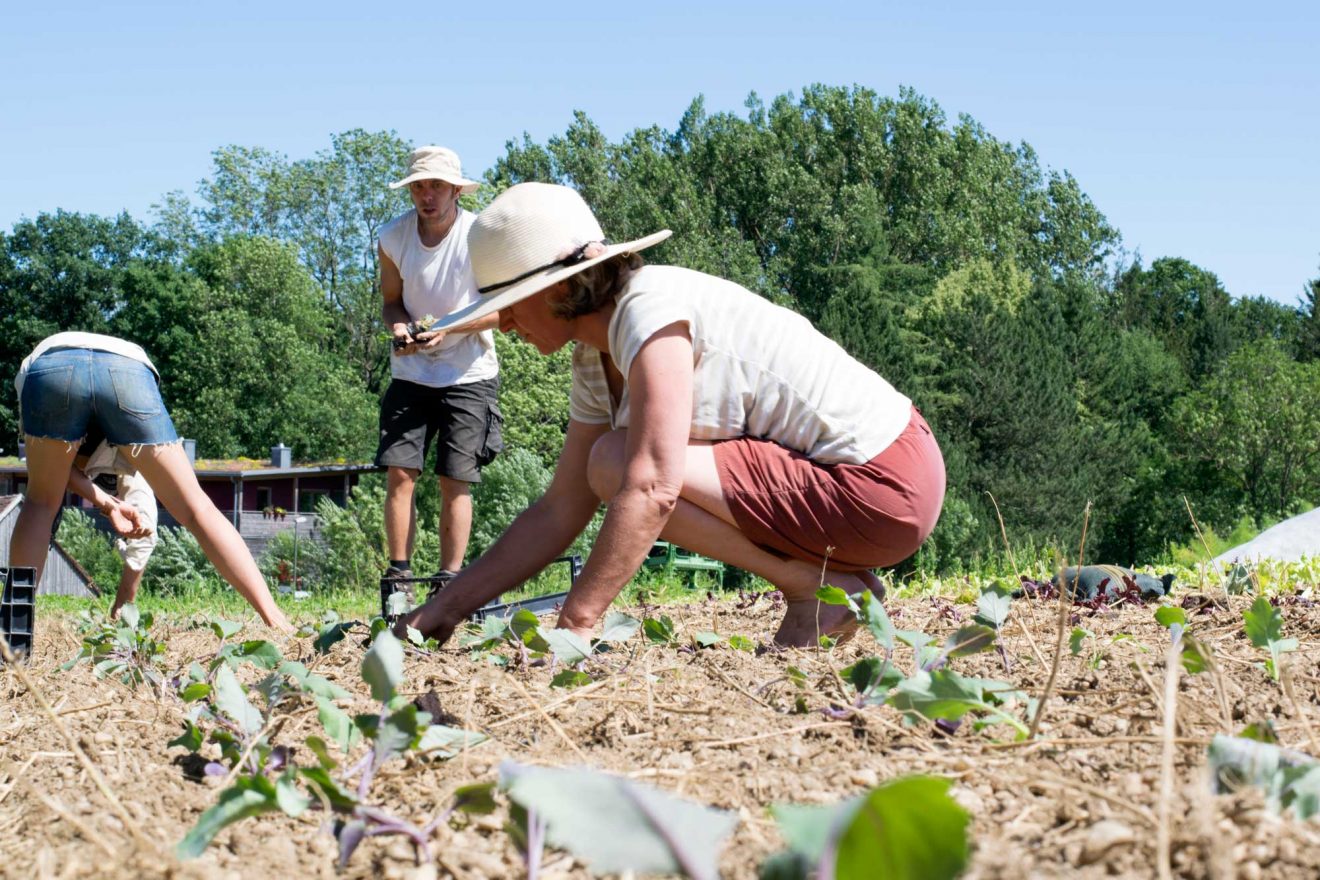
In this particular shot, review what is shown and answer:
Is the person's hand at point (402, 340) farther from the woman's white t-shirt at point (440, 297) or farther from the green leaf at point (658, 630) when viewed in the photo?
the green leaf at point (658, 630)

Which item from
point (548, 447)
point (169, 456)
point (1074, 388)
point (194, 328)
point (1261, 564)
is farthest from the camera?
point (194, 328)

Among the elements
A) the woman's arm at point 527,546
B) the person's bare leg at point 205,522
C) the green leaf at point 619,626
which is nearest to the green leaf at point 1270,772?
the green leaf at point 619,626

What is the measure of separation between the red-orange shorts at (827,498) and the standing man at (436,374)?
2.20 meters

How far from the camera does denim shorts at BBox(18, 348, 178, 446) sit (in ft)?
13.6

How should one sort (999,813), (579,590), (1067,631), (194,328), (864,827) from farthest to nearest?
1. (194,328)
2. (1067,631)
3. (579,590)
4. (999,813)
5. (864,827)

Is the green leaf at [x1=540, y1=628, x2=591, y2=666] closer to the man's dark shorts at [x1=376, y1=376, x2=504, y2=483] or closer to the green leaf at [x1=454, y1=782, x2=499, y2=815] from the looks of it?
the green leaf at [x1=454, y1=782, x2=499, y2=815]

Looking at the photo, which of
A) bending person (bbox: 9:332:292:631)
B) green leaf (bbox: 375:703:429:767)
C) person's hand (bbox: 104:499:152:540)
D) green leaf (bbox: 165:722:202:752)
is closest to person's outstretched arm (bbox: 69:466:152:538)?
person's hand (bbox: 104:499:152:540)

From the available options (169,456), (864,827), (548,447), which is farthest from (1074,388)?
(864,827)

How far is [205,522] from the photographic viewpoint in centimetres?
408

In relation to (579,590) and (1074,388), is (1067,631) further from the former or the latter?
(1074,388)

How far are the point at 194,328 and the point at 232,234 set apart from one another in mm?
4454

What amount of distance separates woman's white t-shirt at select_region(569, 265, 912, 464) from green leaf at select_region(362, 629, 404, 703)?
4.06 feet

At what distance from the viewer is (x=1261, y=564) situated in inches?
205

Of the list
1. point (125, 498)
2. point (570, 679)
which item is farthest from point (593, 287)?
point (125, 498)
